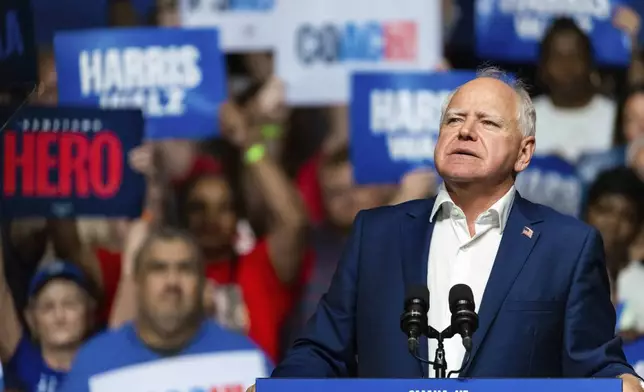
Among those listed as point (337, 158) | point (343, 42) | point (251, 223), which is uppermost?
point (343, 42)

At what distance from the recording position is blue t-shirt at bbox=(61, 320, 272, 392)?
5566mm

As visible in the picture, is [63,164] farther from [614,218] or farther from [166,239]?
[614,218]

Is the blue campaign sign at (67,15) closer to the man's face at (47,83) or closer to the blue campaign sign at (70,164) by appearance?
the man's face at (47,83)

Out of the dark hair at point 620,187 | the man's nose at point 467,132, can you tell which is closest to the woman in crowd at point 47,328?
the dark hair at point 620,187

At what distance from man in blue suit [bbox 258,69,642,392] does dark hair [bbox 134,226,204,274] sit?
241 centimetres

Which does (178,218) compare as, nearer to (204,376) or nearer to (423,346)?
(204,376)

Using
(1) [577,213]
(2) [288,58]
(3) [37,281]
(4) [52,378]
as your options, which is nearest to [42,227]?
(3) [37,281]

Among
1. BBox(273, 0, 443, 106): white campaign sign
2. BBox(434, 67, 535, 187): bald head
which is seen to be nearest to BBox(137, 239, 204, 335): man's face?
BBox(273, 0, 443, 106): white campaign sign

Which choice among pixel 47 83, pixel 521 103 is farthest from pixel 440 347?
pixel 47 83

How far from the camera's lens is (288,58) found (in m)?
6.28

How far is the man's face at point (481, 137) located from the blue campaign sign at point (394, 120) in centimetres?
262

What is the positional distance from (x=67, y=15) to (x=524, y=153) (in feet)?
11.9

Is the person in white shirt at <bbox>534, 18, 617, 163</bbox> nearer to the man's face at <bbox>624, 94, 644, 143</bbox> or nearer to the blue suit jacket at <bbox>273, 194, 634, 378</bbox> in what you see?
the man's face at <bbox>624, 94, 644, 143</bbox>

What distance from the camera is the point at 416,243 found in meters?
3.24
